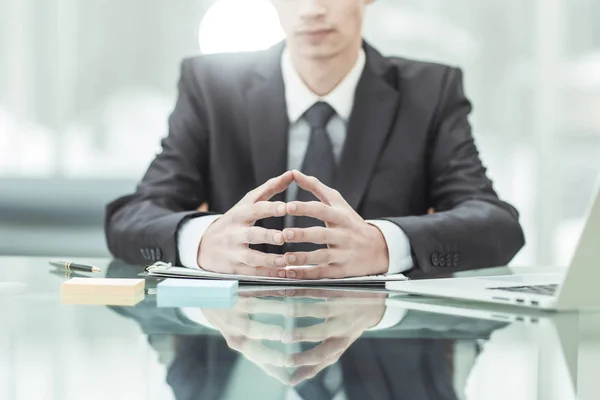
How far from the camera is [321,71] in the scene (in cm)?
229

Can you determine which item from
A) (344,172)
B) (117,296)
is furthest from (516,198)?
(117,296)

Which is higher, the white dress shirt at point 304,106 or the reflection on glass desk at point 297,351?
the white dress shirt at point 304,106

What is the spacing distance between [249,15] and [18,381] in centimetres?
331

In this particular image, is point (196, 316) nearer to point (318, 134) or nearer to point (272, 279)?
point (272, 279)

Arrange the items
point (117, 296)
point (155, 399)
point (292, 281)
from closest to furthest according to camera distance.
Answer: point (155, 399)
point (117, 296)
point (292, 281)

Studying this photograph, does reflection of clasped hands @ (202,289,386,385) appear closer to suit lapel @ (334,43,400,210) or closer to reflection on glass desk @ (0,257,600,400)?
reflection on glass desk @ (0,257,600,400)

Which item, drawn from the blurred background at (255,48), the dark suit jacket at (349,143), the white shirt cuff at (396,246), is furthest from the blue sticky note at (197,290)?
the blurred background at (255,48)

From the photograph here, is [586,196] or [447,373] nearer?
[447,373]

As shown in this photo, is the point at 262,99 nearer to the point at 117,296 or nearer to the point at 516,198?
the point at 117,296

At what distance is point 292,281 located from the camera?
3.99 feet

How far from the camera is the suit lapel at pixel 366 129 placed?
82.7 inches

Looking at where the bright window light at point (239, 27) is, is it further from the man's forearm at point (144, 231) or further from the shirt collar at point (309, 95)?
the man's forearm at point (144, 231)

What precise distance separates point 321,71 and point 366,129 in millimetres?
261

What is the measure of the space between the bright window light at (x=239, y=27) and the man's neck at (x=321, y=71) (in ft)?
4.64
